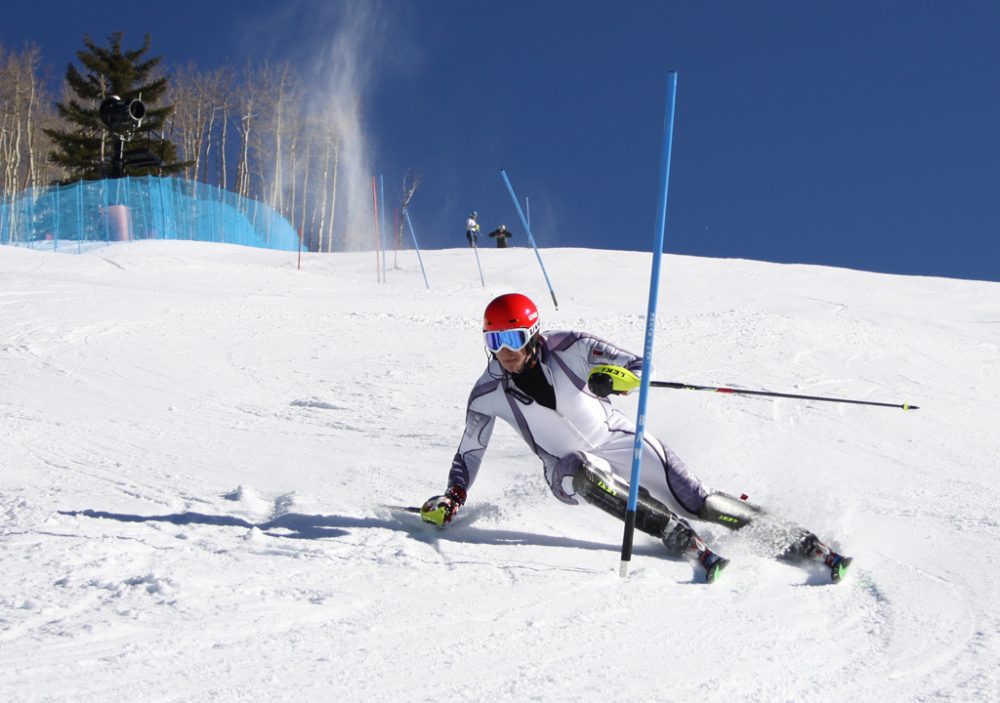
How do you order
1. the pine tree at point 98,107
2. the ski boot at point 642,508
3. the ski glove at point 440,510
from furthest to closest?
1. the pine tree at point 98,107
2. the ski glove at point 440,510
3. the ski boot at point 642,508

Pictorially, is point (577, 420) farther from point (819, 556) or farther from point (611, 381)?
point (819, 556)

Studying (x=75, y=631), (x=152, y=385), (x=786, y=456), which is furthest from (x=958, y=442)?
(x=152, y=385)

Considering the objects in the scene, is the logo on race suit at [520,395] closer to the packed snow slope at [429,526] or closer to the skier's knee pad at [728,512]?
the packed snow slope at [429,526]

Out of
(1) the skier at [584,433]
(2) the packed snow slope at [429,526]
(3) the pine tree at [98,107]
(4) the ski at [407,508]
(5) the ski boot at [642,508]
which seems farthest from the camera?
(3) the pine tree at [98,107]

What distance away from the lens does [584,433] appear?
167 inches

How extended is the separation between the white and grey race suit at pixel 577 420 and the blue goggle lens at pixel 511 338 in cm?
15

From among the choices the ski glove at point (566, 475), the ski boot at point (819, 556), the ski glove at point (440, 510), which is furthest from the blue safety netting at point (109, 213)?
the ski boot at point (819, 556)

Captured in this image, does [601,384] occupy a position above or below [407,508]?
above

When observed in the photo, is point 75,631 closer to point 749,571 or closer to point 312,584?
point 312,584

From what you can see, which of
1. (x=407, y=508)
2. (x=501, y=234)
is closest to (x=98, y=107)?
(x=501, y=234)

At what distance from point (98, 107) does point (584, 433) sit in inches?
1661

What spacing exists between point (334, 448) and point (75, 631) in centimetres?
375

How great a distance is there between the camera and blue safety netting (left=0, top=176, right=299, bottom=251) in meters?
24.2

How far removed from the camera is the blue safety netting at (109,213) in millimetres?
24219
